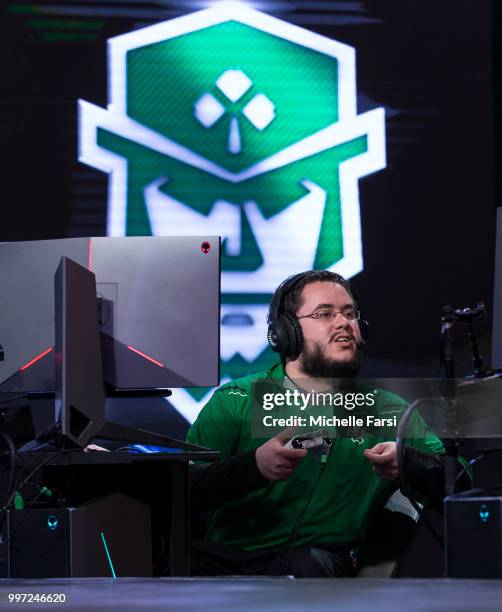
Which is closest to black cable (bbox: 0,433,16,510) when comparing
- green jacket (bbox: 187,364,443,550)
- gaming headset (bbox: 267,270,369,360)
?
green jacket (bbox: 187,364,443,550)

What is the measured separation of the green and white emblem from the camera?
11.5ft

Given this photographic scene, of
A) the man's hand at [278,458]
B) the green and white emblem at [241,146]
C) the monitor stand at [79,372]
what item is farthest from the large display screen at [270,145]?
the monitor stand at [79,372]

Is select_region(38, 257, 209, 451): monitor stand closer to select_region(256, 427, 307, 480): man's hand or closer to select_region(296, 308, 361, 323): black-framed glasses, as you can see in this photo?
select_region(256, 427, 307, 480): man's hand

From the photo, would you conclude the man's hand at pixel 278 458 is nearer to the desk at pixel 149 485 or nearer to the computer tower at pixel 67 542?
the desk at pixel 149 485

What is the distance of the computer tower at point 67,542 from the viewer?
1621 mm

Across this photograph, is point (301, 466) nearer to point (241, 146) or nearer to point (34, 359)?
point (34, 359)

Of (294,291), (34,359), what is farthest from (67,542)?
(294,291)

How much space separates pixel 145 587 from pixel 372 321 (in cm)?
293

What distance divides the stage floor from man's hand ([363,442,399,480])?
1223mm

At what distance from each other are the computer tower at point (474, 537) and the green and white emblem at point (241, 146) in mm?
1940

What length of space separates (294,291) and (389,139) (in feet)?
4.46

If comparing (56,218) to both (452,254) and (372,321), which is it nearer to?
(372,321)

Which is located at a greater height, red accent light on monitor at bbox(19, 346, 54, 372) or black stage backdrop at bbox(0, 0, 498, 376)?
black stage backdrop at bbox(0, 0, 498, 376)

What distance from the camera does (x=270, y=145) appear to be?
3.56 metres
